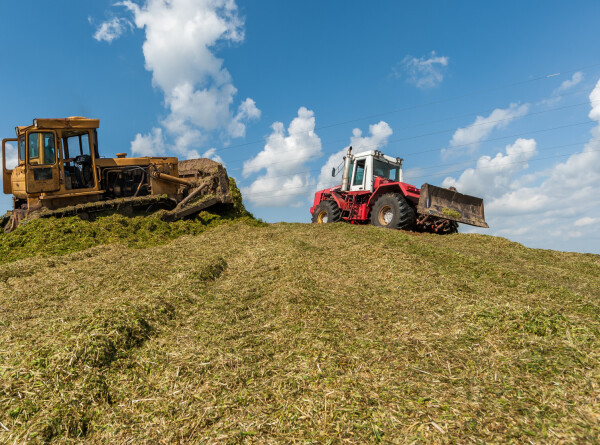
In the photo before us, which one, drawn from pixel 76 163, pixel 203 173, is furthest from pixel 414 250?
pixel 76 163

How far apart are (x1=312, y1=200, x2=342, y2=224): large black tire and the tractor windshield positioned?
213 cm

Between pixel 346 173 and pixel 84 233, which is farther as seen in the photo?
pixel 346 173

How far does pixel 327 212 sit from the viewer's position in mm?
15562

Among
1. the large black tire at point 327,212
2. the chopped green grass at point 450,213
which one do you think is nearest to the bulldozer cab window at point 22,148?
the large black tire at point 327,212

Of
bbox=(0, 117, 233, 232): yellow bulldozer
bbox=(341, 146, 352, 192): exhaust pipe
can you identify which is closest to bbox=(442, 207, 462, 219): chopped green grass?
bbox=(341, 146, 352, 192): exhaust pipe

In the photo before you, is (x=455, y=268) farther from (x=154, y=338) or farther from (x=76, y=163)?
(x=76, y=163)

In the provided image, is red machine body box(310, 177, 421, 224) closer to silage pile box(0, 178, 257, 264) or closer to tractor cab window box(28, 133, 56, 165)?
silage pile box(0, 178, 257, 264)

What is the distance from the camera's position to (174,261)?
23.6ft

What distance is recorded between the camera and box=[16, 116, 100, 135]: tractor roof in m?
11.2

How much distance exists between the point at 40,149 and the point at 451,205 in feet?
43.5

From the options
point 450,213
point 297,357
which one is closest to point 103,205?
point 297,357

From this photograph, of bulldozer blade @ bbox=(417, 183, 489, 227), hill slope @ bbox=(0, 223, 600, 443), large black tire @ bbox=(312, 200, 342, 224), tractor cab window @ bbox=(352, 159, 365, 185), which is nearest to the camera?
hill slope @ bbox=(0, 223, 600, 443)

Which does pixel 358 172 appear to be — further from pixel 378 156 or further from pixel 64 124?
pixel 64 124

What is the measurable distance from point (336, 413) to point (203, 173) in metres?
13.1
